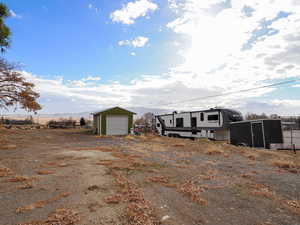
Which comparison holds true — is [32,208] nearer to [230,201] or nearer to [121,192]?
[121,192]

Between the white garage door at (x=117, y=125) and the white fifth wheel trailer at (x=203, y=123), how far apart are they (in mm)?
5855

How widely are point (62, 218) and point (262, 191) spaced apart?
186 inches

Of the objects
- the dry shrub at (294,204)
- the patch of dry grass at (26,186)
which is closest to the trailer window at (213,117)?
the dry shrub at (294,204)

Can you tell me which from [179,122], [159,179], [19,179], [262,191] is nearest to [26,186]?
[19,179]

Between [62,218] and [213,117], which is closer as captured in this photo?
[62,218]

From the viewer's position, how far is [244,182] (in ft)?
16.4

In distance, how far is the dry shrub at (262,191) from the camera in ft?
13.2

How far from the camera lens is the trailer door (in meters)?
12.1

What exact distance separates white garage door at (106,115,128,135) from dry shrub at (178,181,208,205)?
17833 millimetres

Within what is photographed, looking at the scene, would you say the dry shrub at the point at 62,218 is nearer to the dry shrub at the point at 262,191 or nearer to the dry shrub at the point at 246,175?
the dry shrub at the point at 262,191

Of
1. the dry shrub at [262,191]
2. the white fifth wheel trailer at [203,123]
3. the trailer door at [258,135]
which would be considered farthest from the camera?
the white fifth wheel trailer at [203,123]

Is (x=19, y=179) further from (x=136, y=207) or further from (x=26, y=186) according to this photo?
(x=136, y=207)

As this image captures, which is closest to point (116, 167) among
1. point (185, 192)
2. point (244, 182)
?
point (185, 192)

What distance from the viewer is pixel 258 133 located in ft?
40.4
